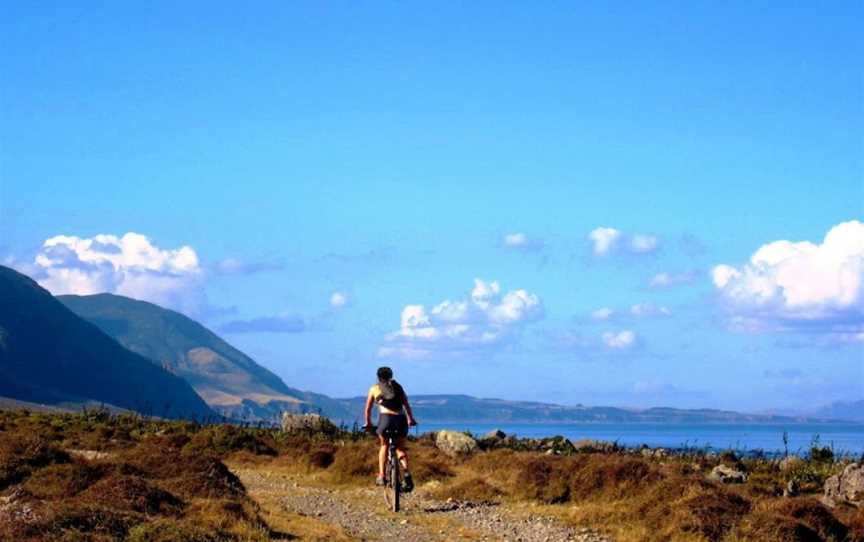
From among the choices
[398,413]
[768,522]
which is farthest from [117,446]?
[768,522]

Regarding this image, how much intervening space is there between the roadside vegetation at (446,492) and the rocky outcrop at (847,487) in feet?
1.80

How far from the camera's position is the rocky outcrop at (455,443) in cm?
3674

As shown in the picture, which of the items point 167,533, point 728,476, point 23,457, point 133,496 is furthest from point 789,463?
point 167,533

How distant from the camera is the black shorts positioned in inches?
838

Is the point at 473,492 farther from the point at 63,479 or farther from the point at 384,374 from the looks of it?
the point at 63,479

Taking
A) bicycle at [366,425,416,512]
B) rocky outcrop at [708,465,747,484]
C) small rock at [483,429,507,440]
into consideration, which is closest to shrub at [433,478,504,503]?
bicycle at [366,425,416,512]

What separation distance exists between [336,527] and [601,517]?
211 inches

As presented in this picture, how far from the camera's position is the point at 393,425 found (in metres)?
21.3

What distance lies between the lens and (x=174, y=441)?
39781 mm

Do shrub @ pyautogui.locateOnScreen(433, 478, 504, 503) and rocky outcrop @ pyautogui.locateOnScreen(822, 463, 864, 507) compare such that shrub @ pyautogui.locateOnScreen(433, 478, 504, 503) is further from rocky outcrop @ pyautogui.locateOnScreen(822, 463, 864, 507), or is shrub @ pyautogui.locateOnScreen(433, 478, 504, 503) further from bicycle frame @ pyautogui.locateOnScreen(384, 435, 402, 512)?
rocky outcrop @ pyautogui.locateOnScreen(822, 463, 864, 507)

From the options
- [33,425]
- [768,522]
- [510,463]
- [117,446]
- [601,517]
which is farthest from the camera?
[33,425]

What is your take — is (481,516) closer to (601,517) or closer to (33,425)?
(601,517)

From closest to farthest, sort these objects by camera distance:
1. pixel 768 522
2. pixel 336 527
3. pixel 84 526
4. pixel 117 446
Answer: pixel 84 526 → pixel 768 522 → pixel 336 527 → pixel 117 446

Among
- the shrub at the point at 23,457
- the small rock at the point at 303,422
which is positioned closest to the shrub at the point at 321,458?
the shrub at the point at 23,457
